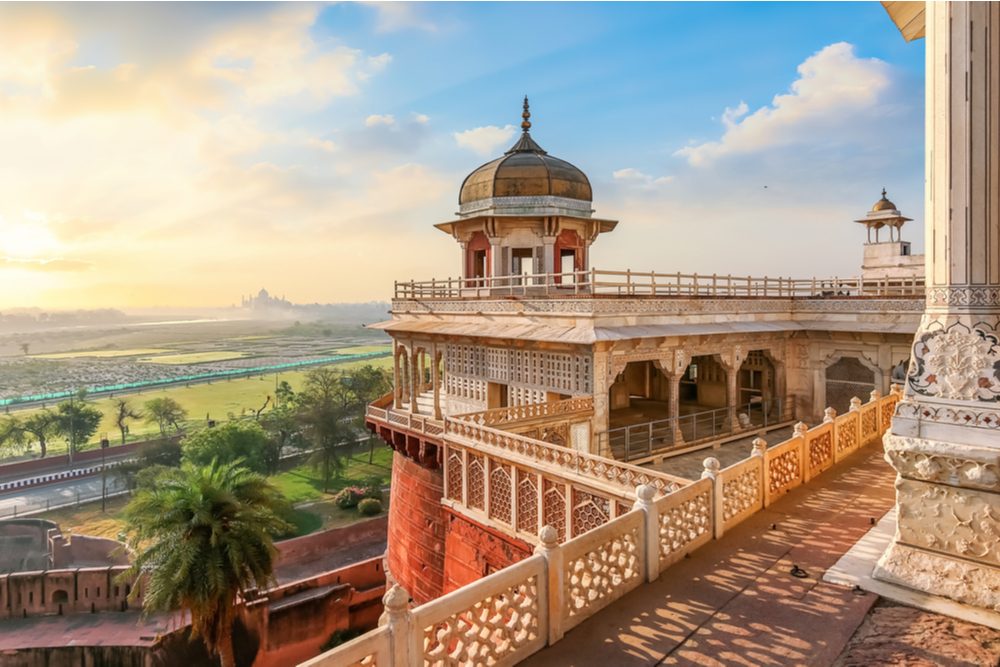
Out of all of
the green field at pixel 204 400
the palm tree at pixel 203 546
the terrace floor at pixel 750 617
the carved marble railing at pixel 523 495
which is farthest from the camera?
the green field at pixel 204 400

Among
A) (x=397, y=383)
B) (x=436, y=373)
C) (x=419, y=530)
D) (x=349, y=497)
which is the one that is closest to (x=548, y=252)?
(x=436, y=373)

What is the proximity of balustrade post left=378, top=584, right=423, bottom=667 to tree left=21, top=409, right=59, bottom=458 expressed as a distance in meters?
60.2

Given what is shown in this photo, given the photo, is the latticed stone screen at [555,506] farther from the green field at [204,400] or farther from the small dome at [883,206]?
the green field at [204,400]

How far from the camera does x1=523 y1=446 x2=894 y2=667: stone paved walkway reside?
13.9ft

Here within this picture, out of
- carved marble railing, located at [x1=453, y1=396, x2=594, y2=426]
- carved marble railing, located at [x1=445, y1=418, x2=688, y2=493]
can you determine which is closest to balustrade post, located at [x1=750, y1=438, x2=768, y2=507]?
carved marble railing, located at [x1=445, y1=418, x2=688, y2=493]

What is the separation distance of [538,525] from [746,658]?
19.3ft

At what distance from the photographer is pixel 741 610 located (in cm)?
480

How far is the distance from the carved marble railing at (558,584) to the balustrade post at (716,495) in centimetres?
1

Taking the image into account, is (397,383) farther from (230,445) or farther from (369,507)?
(230,445)

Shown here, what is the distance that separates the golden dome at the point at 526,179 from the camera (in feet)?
65.5

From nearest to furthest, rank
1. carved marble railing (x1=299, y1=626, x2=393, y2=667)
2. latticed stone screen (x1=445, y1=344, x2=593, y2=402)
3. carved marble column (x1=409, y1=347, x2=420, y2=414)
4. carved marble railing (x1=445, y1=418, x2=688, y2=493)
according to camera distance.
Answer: carved marble railing (x1=299, y1=626, x2=393, y2=667) → carved marble railing (x1=445, y1=418, x2=688, y2=493) → latticed stone screen (x1=445, y1=344, x2=593, y2=402) → carved marble column (x1=409, y1=347, x2=420, y2=414)

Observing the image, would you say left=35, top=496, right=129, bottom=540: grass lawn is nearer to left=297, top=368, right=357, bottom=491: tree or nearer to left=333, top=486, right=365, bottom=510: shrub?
left=333, top=486, right=365, bottom=510: shrub

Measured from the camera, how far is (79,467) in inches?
1981

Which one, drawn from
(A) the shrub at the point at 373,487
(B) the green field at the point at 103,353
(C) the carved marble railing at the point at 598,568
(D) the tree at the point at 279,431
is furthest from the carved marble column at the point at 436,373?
(B) the green field at the point at 103,353
